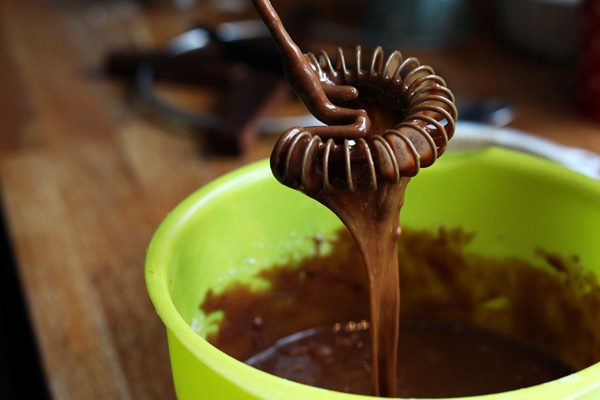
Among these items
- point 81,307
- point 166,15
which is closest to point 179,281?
point 81,307

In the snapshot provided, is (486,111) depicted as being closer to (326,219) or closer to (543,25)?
(543,25)

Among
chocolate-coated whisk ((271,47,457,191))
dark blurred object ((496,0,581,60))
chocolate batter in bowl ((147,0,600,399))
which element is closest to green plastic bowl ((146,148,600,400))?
chocolate batter in bowl ((147,0,600,399))

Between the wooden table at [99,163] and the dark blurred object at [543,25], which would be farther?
the dark blurred object at [543,25]

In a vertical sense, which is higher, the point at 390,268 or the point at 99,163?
the point at 390,268

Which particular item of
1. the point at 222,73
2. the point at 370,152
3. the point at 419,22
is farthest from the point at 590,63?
the point at 370,152

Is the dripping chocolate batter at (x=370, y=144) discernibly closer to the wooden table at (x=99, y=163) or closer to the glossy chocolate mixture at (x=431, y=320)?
the glossy chocolate mixture at (x=431, y=320)

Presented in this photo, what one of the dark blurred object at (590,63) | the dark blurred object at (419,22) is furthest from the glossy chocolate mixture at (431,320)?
the dark blurred object at (419,22)
